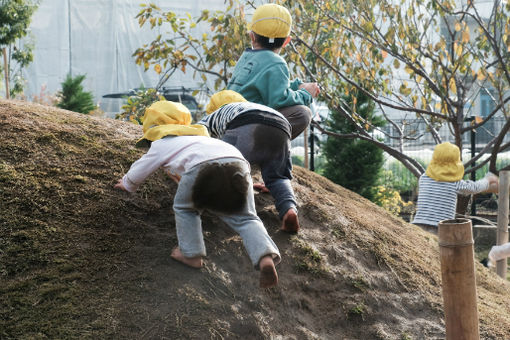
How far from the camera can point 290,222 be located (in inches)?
156

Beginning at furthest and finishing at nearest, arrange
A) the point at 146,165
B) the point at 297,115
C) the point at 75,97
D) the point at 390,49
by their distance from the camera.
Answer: the point at 75,97
the point at 390,49
the point at 297,115
the point at 146,165

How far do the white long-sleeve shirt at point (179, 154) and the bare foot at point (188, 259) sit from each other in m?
0.44

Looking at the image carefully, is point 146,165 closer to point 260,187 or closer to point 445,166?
point 260,187

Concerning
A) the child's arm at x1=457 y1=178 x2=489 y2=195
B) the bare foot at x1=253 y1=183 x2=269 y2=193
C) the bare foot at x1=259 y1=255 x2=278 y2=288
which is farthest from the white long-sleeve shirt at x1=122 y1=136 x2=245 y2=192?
the child's arm at x1=457 y1=178 x2=489 y2=195

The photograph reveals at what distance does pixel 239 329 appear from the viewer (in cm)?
323

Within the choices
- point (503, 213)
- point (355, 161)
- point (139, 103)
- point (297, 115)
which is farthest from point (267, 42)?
point (355, 161)

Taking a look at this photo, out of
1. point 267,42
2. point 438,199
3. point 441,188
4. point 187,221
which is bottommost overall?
point 438,199

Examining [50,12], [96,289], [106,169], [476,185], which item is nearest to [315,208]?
[106,169]

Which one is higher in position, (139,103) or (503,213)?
(139,103)

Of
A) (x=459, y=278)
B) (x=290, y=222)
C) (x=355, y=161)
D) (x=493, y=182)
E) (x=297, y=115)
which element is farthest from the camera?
(x=355, y=161)

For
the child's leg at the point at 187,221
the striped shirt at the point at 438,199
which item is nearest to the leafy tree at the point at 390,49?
the striped shirt at the point at 438,199

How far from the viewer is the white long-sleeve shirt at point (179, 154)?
10.5 feet

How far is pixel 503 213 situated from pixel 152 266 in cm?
497

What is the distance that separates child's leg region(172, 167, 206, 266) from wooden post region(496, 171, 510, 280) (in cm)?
472
